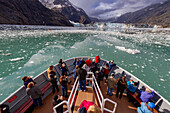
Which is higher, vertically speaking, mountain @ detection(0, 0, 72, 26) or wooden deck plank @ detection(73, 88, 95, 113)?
mountain @ detection(0, 0, 72, 26)

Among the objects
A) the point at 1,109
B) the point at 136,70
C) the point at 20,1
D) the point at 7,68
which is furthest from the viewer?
the point at 20,1

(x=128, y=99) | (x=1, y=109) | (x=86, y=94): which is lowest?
(x=128, y=99)

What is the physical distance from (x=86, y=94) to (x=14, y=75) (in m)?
9.09

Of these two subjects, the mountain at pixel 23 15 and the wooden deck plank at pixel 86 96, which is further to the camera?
the mountain at pixel 23 15

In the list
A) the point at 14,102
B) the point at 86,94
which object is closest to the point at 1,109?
the point at 14,102

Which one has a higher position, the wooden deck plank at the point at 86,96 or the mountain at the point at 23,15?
the mountain at the point at 23,15

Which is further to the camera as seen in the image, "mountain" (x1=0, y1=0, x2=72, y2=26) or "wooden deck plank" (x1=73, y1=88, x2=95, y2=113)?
"mountain" (x1=0, y1=0, x2=72, y2=26)

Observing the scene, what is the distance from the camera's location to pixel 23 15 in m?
86.1

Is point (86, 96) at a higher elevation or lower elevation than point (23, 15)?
lower

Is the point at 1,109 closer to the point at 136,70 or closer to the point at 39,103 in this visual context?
the point at 39,103

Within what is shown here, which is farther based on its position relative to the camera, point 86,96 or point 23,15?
point 23,15

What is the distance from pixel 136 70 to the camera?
34.8ft

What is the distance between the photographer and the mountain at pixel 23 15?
2717 inches

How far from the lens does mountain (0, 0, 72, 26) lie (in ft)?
226
